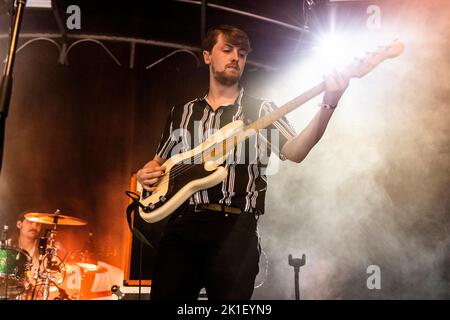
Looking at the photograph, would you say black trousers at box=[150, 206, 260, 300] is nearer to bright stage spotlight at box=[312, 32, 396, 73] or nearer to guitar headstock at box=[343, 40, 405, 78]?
guitar headstock at box=[343, 40, 405, 78]

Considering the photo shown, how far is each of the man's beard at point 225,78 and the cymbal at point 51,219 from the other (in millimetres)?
3805

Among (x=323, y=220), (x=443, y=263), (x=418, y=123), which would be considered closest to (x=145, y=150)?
(x=323, y=220)

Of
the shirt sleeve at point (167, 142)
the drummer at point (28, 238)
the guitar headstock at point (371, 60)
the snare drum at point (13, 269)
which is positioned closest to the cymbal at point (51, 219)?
the drummer at point (28, 238)

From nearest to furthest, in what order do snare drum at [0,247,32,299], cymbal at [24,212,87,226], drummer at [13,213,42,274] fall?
snare drum at [0,247,32,299], cymbal at [24,212,87,226], drummer at [13,213,42,274]

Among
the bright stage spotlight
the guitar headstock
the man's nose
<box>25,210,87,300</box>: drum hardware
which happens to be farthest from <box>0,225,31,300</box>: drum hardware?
the guitar headstock

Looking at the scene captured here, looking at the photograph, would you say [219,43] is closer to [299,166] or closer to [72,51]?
[299,166]

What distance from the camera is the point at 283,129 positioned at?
2219 mm

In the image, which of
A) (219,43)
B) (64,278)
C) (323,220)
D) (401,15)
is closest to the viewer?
(219,43)

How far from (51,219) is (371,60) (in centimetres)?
466

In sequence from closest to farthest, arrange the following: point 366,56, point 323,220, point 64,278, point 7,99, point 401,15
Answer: point 7,99 → point 366,56 → point 401,15 → point 323,220 → point 64,278

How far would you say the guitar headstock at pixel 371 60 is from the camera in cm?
209

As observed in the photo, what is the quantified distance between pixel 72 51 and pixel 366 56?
4.85 m

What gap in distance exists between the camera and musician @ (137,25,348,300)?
1875 mm

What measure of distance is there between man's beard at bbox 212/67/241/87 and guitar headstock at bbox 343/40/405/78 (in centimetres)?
59
